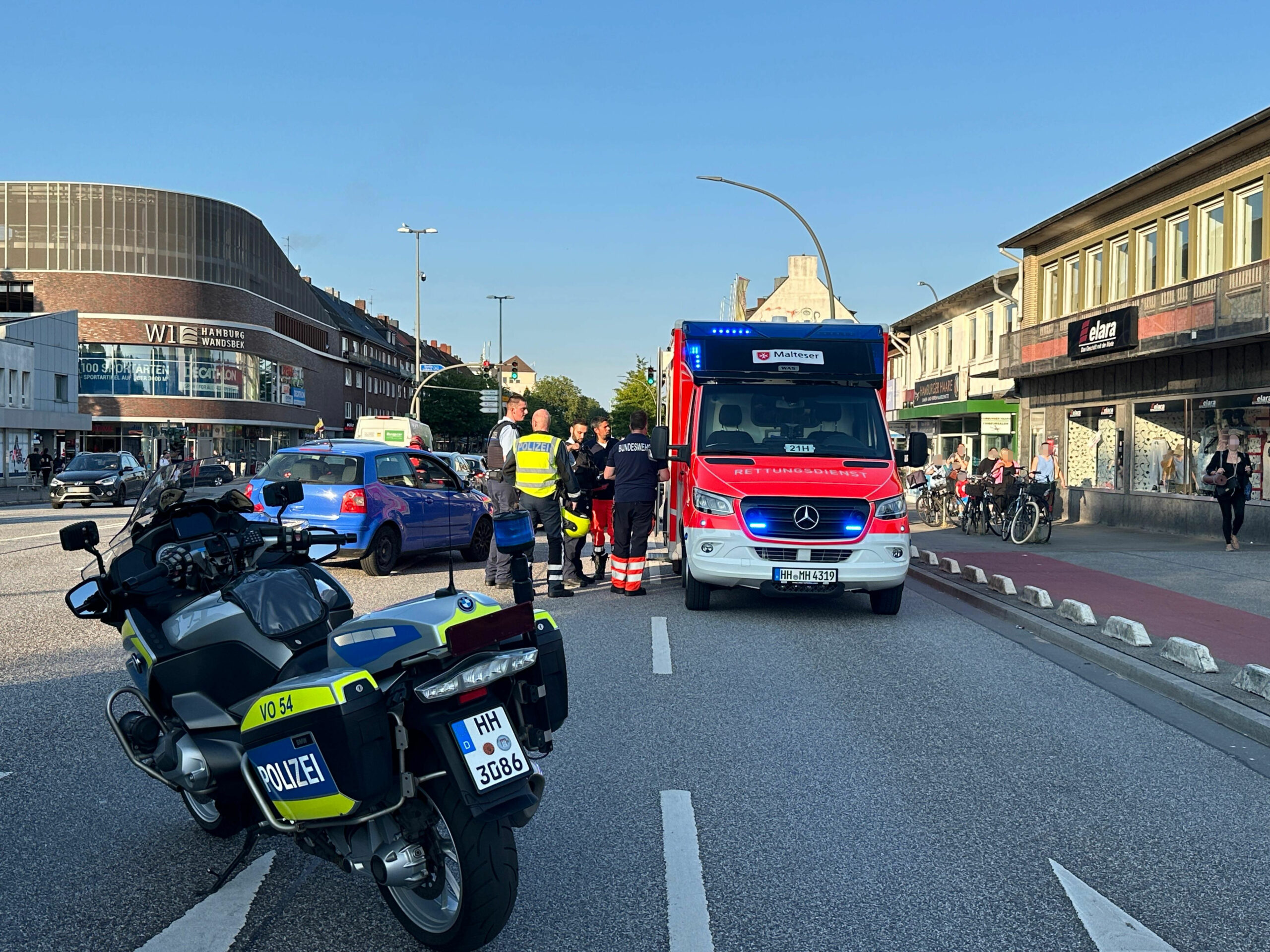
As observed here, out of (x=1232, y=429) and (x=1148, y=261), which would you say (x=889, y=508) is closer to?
(x=1232, y=429)

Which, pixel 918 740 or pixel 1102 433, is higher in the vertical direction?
pixel 1102 433

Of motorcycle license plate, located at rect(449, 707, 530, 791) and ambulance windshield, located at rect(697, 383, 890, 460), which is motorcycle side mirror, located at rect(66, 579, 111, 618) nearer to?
motorcycle license plate, located at rect(449, 707, 530, 791)

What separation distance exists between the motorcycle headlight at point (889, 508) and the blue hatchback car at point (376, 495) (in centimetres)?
506

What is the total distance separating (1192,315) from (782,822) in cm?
1801

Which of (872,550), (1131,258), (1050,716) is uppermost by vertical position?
(1131,258)

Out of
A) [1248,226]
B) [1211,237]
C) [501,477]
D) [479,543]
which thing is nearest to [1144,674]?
[501,477]

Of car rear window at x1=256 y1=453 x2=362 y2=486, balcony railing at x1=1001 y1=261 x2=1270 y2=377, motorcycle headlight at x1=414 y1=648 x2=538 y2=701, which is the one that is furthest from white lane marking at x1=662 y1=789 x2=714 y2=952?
balcony railing at x1=1001 y1=261 x2=1270 y2=377

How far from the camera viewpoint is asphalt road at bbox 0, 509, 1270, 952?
3576 millimetres

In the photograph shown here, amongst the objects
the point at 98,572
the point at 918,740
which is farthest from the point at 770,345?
the point at 98,572

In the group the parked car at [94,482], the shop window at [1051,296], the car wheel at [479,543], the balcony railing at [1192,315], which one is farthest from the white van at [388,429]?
the car wheel at [479,543]

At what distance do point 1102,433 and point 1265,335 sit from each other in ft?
24.1

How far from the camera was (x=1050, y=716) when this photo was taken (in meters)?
6.64

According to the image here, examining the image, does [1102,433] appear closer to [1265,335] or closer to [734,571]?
[1265,335]

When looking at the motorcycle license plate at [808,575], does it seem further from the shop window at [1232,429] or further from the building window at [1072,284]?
the building window at [1072,284]
